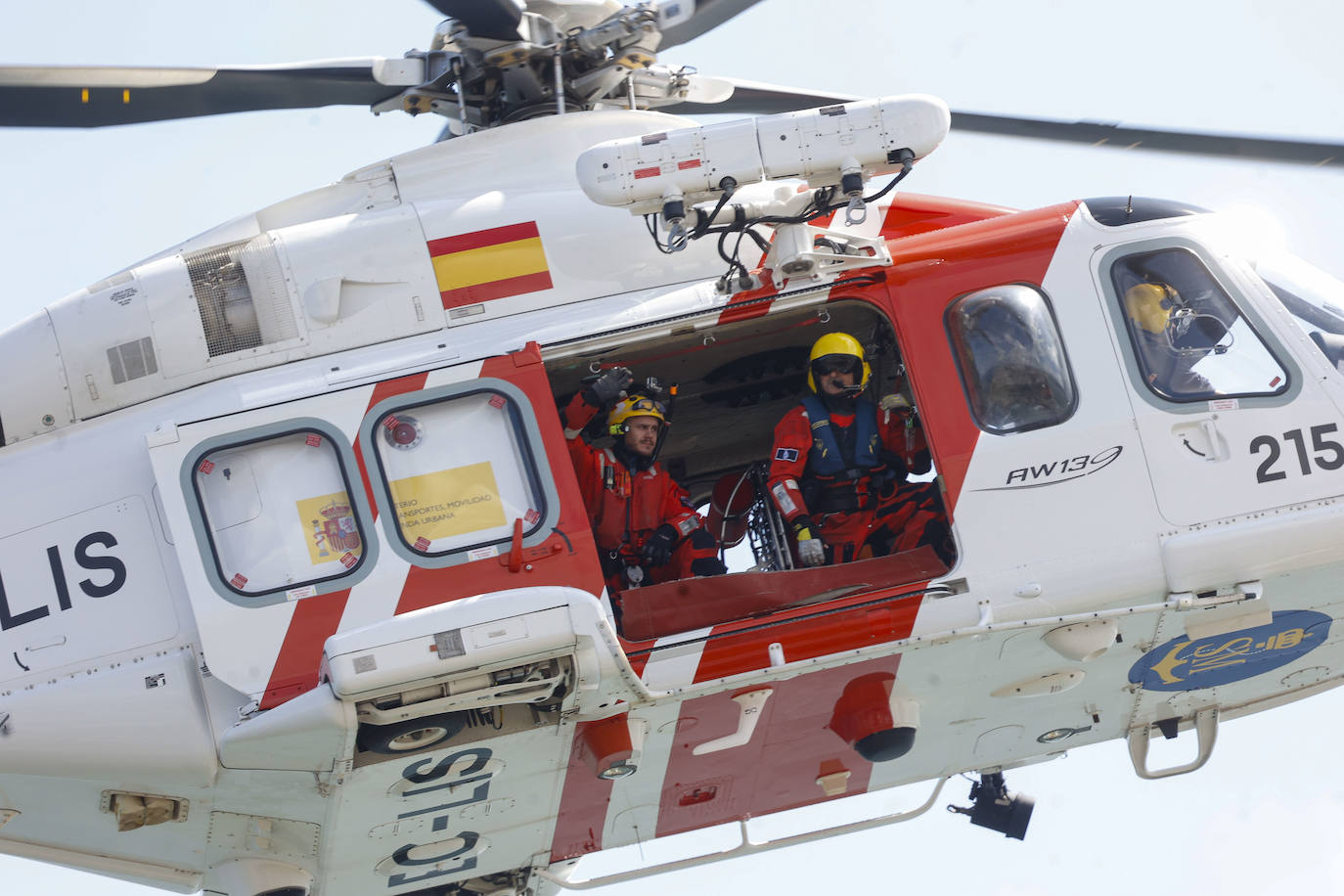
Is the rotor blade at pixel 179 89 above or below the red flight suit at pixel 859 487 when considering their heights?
above

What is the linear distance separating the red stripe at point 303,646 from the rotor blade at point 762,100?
3.97 metres

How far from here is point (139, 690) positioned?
20.0 feet

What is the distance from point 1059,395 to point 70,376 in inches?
171

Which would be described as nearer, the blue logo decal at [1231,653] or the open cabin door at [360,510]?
the open cabin door at [360,510]

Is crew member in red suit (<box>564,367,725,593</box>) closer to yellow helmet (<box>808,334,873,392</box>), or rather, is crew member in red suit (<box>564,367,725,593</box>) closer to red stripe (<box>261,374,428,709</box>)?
yellow helmet (<box>808,334,873,392</box>)

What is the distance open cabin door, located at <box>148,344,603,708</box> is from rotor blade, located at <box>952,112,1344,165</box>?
9.91 ft

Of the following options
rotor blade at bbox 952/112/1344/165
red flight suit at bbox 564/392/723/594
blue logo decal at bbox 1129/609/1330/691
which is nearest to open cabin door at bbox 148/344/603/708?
red flight suit at bbox 564/392/723/594

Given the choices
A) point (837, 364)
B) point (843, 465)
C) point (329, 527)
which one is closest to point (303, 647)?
point (329, 527)

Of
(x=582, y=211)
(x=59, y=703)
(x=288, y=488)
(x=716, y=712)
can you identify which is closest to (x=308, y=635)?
(x=288, y=488)

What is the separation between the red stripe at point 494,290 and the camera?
22.9 feet

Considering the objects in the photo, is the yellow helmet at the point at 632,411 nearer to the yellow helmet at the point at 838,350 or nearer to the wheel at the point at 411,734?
the yellow helmet at the point at 838,350

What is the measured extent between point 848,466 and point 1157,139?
212cm

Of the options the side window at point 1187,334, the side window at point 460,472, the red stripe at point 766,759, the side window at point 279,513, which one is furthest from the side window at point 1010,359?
the side window at point 279,513

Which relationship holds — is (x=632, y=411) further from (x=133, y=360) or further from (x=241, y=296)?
(x=133, y=360)
